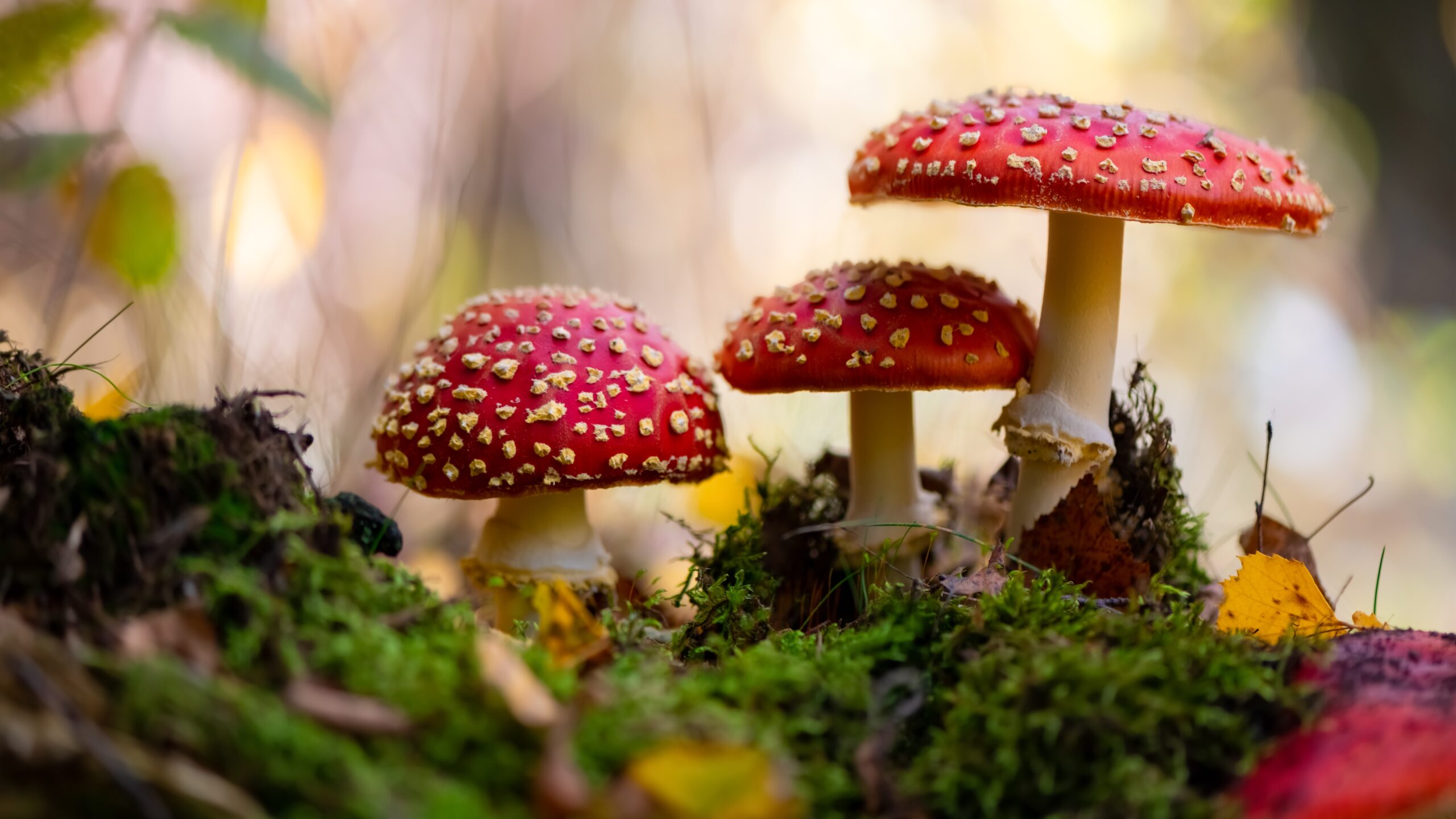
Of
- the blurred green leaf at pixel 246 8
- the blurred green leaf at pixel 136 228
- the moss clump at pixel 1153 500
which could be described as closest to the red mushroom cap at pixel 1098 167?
the moss clump at pixel 1153 500

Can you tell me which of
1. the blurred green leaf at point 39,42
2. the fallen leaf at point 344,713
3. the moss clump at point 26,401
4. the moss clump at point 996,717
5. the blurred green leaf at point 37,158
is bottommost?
the moss clump at point 996,717

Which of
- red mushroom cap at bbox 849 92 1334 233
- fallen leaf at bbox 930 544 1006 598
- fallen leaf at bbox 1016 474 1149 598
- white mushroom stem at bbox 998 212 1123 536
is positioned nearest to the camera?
fallen leaf at bbox 930 544 1006 598

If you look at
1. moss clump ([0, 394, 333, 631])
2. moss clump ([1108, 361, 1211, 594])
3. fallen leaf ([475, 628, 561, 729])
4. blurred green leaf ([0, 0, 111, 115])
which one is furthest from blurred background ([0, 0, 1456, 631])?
fallen leaf ([475, 628, 561, 729])

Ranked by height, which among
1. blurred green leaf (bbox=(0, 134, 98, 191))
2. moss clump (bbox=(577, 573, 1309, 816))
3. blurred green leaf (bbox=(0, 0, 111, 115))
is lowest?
moss clump (bbox=(577, 573, 1309, 816))

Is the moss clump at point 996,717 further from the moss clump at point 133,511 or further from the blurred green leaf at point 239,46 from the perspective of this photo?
the blurred green leaf at point 239,46

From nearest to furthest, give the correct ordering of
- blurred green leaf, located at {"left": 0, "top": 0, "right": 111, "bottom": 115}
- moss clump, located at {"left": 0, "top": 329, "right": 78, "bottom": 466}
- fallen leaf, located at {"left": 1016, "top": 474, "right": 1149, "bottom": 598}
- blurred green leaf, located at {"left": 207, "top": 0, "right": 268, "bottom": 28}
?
1. moss clump, located at {"left": 0, "top": 329, "right": 78, "bottom": 466}
2. fallen leaf, located at {"left": 1016, "top": 474, "right": 1149, "bottom": 598}
3. blurred green leaf, located at {"left": 0, "top": 0, "right": 111, "bottom": 115}
4. blurred green leaf, located at {"left": 207, "top": 0, "right": 268, "bottom": 28}

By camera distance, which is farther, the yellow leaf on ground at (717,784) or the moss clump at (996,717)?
the moss clump at (996,717)

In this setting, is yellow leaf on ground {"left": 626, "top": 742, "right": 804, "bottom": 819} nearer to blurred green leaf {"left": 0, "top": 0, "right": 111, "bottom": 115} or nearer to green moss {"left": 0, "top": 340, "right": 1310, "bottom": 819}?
green moss {"left": 0, "top": 340, "right": 1310, "bottom": 819}

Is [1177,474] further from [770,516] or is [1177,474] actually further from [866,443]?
[770,516]
